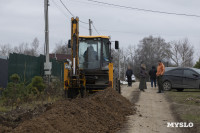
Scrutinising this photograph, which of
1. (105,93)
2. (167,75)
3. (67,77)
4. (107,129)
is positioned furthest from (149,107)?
(167,75)

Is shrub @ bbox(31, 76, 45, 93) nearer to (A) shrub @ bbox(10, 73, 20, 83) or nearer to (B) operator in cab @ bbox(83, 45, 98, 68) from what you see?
(A) shrub @ bbox(10, 73, 20, 83)

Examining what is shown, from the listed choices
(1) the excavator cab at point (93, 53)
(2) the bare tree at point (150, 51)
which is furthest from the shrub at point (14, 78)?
(2) the bare tree at point (150, 51)

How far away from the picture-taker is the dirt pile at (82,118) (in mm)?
6289

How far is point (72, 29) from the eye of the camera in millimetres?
12688

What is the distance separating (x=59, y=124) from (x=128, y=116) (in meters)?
3.81

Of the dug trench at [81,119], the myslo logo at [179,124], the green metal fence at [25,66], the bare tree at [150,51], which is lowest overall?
the myslo logo at [179,124]

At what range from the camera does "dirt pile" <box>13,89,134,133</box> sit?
6289mm

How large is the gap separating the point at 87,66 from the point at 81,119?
21.0 ft

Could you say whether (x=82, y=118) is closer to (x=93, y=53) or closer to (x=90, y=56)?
(x=90, y=56)

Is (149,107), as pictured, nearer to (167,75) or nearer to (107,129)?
(107,129)

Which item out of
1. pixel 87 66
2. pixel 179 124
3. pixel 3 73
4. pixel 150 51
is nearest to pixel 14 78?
pixel 3 73

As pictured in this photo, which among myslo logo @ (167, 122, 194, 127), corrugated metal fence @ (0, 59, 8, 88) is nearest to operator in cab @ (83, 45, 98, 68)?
corrugated metal fence @ (0, 59, 8, 88)

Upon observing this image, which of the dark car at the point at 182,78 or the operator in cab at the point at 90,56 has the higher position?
the operator in cab at the point at 90,56

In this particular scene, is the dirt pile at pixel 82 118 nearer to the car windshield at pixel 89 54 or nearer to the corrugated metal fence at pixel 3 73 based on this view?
the car windshield at pixel 89 54
